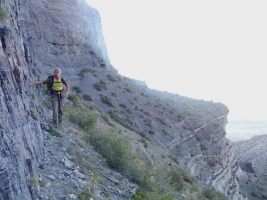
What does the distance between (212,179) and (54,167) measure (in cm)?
2398

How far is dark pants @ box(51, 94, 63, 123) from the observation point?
11.1 metres

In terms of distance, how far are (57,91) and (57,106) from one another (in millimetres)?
777

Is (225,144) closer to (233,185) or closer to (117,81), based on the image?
(233,185)

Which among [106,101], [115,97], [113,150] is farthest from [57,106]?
[115,97]

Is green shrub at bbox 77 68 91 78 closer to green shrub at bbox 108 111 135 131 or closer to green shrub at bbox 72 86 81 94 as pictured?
green shrub at bbox 72 86 81 94

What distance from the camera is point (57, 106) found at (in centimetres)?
1145

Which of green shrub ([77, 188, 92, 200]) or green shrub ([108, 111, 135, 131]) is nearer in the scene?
green shrub ([77, 188, 92, 200])

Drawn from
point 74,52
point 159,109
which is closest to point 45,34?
point 74,52

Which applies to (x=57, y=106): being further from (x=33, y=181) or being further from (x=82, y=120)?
(x=33, y=181)

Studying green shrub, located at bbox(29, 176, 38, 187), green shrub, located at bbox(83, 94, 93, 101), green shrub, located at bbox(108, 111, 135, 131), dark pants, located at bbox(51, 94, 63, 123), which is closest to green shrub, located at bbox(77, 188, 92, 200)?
green shrub, located at bbox(29, 176, 38, 187)

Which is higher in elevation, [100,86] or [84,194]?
[84,194]

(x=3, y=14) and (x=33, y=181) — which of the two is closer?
(x=33, y=181)

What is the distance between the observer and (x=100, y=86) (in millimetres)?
30484

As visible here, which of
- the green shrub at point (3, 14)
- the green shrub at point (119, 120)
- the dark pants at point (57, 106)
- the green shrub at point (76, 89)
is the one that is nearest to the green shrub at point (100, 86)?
the green shrub at point (76, 89)
